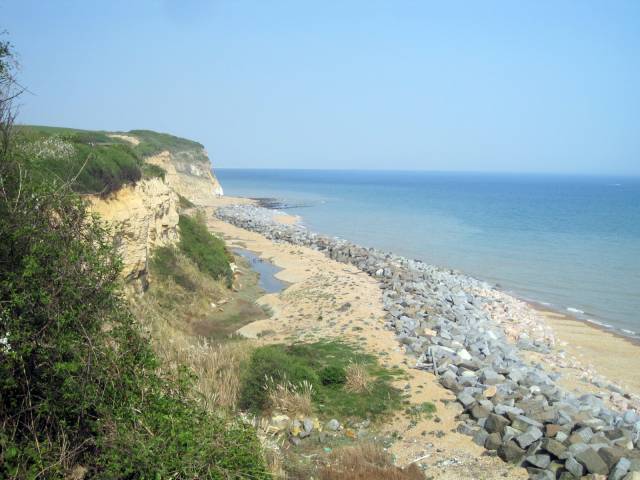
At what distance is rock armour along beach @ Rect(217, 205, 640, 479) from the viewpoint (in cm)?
831

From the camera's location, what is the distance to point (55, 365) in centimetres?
573

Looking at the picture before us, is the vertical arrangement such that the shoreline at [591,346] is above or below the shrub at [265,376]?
below

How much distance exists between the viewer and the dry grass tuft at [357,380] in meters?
11.5

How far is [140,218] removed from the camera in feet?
58.0

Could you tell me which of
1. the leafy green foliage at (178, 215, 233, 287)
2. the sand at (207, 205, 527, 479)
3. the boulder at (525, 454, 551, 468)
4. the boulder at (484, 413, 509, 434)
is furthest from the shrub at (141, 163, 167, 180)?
the boulder at (525, 454, 551, 468)

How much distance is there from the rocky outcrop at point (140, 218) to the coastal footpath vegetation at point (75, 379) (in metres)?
6.87

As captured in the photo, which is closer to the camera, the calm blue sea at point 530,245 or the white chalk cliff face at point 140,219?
the white chalk cliff face at point 140,219

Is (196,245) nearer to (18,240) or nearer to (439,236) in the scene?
(18,240)

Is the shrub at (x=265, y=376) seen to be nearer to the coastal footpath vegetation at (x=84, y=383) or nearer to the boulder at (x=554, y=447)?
the coastal footpath vegetation at (x=84, y=383)

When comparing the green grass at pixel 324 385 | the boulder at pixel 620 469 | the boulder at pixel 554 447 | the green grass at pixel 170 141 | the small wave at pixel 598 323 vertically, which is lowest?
the small wave at pixel 598 323

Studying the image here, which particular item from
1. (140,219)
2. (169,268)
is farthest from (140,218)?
(169,268)

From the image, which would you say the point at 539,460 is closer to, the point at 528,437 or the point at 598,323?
the point at 528,437

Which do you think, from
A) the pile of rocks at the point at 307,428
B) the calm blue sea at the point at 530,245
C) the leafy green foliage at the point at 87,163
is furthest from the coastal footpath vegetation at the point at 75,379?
the calm blue sea at the point at 530,245

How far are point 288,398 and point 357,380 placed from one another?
6.01 feet
